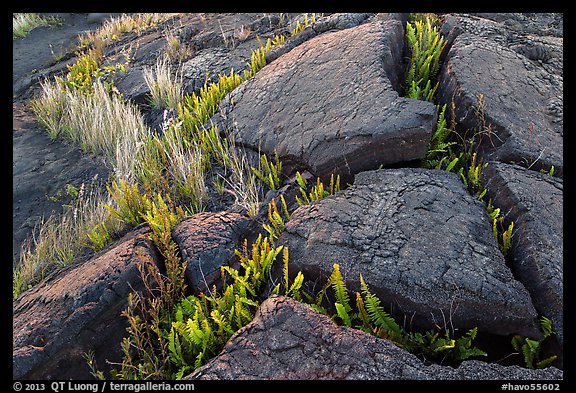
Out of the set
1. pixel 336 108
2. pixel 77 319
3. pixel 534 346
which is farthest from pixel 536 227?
pixel 77 319

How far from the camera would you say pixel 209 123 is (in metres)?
6.04

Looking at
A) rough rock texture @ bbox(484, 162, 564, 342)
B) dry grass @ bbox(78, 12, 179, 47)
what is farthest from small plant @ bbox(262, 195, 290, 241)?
dry grass @ bbox(78, 12, 179, 47)

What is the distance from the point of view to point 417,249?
3494 millimetres

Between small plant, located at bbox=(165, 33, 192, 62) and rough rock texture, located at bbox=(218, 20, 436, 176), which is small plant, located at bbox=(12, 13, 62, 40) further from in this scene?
rough rock texture, located at bbox=(218, 20, 436, 176)

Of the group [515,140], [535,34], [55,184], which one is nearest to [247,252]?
[515,140]

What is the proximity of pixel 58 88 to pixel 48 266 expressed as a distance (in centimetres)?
468

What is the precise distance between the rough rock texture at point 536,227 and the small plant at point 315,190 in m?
1.40

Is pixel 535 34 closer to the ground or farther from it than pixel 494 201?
farther from it

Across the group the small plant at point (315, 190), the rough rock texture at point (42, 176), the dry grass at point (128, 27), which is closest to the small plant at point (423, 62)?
the small plant at point (315, 190)

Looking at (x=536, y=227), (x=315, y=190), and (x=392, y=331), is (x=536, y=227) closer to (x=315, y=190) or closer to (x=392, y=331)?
(x=392, y=331)

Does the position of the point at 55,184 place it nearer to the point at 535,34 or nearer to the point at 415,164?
the point at 415,164

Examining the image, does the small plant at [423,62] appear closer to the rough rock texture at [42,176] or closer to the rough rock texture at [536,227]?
the rough rock texture at [536,227]

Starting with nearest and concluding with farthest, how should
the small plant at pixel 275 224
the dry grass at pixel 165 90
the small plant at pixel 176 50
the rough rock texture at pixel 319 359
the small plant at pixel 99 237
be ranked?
1. the rough rock texture at pixel 319 359
2. the small plant at pixel 275 224
3. the small plant at pixel 99 237
4. the dry grass at pixel 165 90
5. the small plant at pixel 176 50

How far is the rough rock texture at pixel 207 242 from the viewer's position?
3865mm
